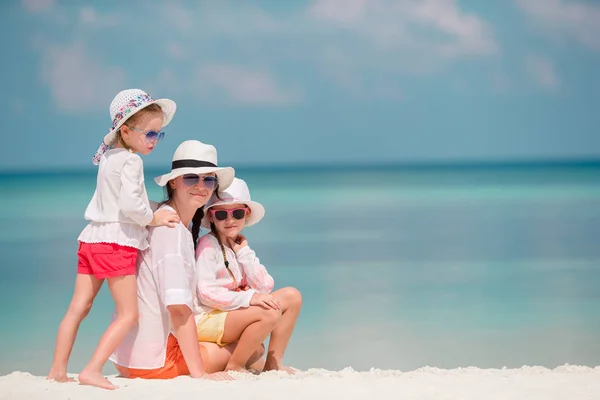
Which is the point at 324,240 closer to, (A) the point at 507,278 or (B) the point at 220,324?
(A) the point at 507,278

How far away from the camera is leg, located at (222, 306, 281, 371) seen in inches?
150

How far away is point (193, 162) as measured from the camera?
3773mm

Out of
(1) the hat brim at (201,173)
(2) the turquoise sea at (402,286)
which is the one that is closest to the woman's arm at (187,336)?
(1) the hat brim at (201,173)

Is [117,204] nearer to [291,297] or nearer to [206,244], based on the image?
[206,244]

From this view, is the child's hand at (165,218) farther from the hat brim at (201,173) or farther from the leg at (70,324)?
the leg at (70,324)

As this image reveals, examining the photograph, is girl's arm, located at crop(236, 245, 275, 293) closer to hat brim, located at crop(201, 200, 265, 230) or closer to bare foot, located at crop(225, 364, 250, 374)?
hat brim, located at crop(201, 200, 265, 230)

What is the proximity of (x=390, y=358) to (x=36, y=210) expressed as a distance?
12.6 meters

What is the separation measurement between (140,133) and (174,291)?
624 mm

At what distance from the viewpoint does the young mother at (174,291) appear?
11.8 feet

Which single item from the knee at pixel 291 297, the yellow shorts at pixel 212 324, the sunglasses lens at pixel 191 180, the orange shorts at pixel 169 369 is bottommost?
the orange shorts at pixel 169 369

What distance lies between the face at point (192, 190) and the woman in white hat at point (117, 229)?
0.12m

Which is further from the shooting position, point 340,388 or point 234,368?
point 234,368

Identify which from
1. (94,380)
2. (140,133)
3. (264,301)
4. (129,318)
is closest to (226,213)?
(264,301)

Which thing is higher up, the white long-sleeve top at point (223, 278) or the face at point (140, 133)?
the face at point (140, 133)
